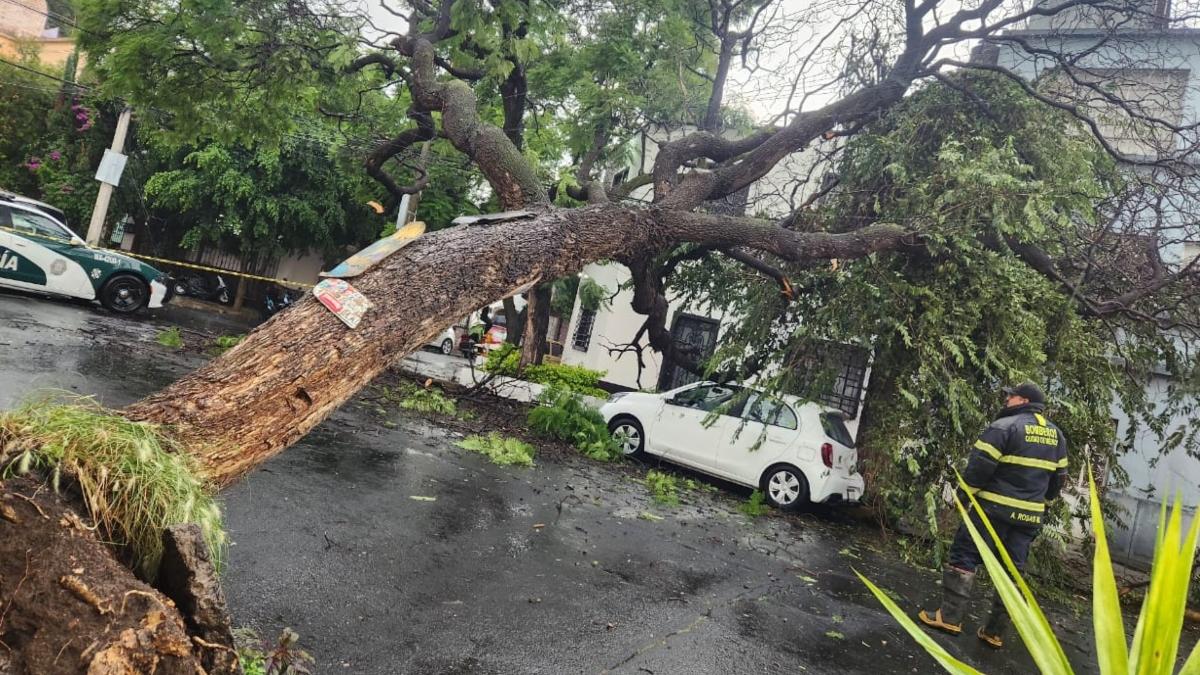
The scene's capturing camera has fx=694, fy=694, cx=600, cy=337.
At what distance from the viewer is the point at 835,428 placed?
875 centimetres

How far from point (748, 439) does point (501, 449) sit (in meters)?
3.30

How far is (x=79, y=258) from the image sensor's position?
11.8 meters

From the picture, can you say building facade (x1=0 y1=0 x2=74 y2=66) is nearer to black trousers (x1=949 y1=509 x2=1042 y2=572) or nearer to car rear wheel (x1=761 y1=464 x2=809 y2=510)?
car rear wheel (x1=761 y1=464 x2=809 y2=510)

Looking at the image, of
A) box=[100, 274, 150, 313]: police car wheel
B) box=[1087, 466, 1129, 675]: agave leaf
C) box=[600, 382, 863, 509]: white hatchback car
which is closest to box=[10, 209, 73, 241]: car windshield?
box=[100, 274, 150, 313]: police car wheel

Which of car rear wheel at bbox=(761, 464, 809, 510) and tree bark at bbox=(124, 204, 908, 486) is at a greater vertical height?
tree bark at bbox=(124, 204, 908, 486)

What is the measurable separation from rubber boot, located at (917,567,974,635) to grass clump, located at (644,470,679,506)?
302cm

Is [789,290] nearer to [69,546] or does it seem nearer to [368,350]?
[368,350]

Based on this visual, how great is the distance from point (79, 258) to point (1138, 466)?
18619 millimetres

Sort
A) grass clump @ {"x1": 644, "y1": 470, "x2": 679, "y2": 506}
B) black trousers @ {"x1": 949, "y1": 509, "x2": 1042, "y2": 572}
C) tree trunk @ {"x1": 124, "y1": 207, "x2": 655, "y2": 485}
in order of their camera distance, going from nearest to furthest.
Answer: tree trunk @ {"x1": 124, "y1": 207, "x2": 655, "y2": 485} → black trousers @ {"x1": 949, "y1": 509, "x2": 1042, "y2": 572} → grass clump @ {"x1": 644, "y1": 470, "x2": 679, "y2": 506}

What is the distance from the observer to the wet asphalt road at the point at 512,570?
10.7 feet

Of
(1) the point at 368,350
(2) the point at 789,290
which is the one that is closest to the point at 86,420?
(1) the point at 368,350

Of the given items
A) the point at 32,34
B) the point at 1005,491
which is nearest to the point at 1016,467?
the point at 1005,491

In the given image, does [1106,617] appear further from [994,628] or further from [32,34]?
[32,34]

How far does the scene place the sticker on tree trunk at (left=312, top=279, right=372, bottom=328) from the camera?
3.37 m
